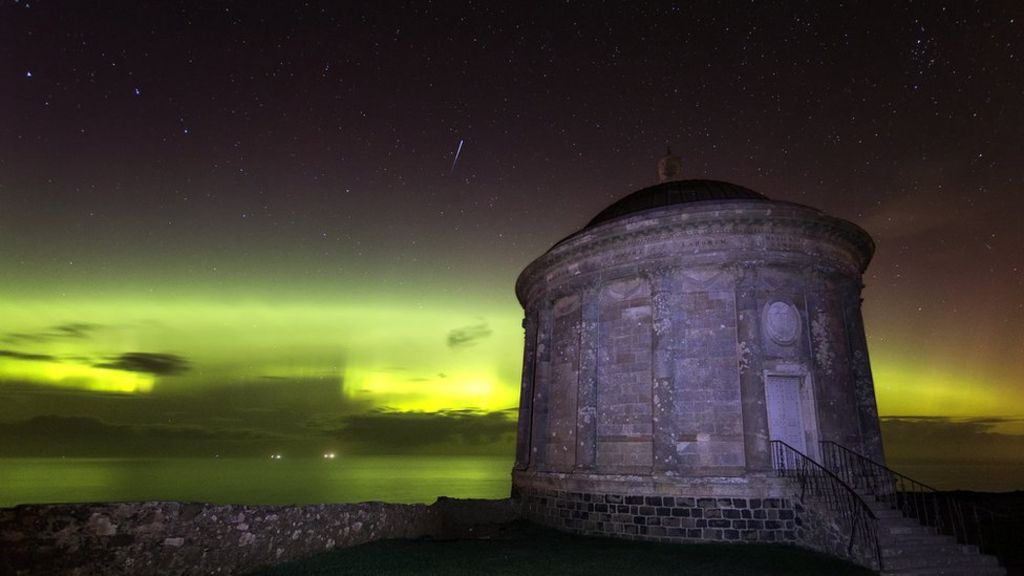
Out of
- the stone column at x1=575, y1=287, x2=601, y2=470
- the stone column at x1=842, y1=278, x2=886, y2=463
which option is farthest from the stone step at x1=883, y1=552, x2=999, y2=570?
the stone column at x1=575, y1=287, x2=601, y2=470

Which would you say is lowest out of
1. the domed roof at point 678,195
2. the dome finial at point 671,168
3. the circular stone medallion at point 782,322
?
the circular stone medallion at point 782,322

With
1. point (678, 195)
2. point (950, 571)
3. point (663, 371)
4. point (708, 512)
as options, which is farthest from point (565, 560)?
point (678, 195)

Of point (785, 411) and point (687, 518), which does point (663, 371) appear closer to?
point (785, 411)

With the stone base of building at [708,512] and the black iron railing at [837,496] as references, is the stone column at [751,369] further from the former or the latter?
the stone base of building at [708,512]

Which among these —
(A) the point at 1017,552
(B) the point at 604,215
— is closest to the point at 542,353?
(B) the point at 604,215

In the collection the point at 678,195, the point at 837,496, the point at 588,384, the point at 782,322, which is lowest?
the point at 837,496

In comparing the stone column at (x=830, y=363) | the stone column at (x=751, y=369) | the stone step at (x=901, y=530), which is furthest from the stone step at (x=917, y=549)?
the stone column at (x=830, y=363)

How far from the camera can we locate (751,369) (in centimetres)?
1395

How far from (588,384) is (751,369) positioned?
4488 mm

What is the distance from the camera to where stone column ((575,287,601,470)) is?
1563 centimetres

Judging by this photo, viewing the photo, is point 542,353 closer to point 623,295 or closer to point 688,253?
point 623,295

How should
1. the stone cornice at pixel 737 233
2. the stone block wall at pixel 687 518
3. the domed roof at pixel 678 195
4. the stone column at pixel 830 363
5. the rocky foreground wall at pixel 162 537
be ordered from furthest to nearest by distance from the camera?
the domed roof at pixel 678 195 → the stone cornice at pixel 737 233 → the stone column at pixel 830 363 → the stone block wall at pixel 687 518 → the rocky foreground wall at pixel 162 537

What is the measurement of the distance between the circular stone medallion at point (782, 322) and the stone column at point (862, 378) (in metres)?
2.01

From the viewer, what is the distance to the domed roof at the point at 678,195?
17562 mm
